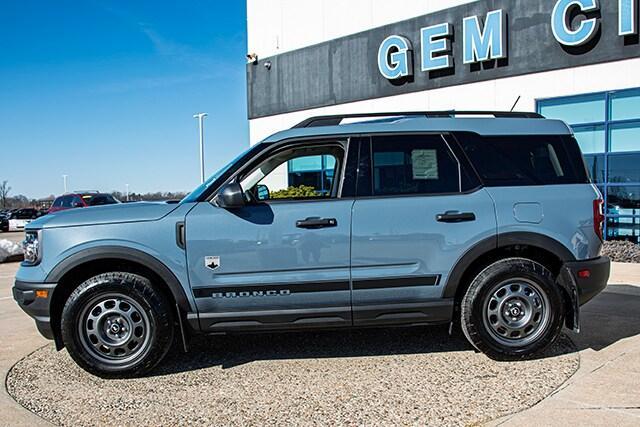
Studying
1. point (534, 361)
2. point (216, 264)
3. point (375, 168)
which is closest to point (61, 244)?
point (216, 264)

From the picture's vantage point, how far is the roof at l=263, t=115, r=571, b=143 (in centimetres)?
450

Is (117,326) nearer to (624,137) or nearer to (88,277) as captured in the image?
(88,277)

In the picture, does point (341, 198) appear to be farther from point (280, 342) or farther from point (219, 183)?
point (280, 342)

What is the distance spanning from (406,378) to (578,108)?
10940 mm

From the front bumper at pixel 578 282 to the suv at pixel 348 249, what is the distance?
0.04 ft

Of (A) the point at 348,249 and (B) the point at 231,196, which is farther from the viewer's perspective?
(A) the point at 348,249

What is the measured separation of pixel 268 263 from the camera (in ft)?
13.6

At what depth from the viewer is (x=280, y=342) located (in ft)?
16.7

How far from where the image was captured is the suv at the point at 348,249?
163 inches

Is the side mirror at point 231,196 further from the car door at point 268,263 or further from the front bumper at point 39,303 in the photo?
the front bumper at point 39,303

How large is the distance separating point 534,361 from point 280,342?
2288 mm

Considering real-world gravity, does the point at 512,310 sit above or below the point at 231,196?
below

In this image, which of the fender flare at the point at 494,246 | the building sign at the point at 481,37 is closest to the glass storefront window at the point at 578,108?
the building sign at the point at 481,37

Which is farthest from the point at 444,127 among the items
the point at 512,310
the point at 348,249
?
the point at 512,310
